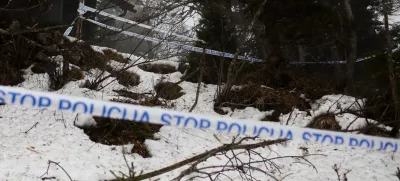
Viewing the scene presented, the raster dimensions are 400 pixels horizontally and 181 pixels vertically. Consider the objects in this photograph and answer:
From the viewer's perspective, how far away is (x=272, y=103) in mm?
5297

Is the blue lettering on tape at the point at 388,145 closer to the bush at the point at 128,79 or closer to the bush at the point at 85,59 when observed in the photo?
the bush at the point at 128,79

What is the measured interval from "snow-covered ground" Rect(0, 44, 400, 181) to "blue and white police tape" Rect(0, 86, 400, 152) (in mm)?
692

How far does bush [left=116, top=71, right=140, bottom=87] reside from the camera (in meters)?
6.34

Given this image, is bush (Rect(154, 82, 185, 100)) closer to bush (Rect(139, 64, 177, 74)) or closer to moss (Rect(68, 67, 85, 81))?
moss (Rect(68, 67, 85, 81))

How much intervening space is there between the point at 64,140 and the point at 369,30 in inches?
499

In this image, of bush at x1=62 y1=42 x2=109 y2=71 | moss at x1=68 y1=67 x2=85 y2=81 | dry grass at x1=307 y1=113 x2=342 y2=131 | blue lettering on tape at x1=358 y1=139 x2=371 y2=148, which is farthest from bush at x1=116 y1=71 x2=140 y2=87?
blue lettering on tape at x1=358 y1=139 x2=371 y2=148

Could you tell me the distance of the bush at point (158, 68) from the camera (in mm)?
8703

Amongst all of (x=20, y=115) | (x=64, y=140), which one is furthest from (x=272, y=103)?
(x=20, y=115)

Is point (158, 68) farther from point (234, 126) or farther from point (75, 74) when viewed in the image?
point (234, 126)

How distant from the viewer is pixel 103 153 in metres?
3.58

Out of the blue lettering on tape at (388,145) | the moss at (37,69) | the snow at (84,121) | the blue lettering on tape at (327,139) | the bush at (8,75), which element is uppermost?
the moss at (37,69)

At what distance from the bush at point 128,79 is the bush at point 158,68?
169 cm

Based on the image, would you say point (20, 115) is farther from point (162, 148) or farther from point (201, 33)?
point (201, 33)

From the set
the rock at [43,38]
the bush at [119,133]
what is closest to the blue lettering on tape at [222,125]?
the bush at [119,133]
